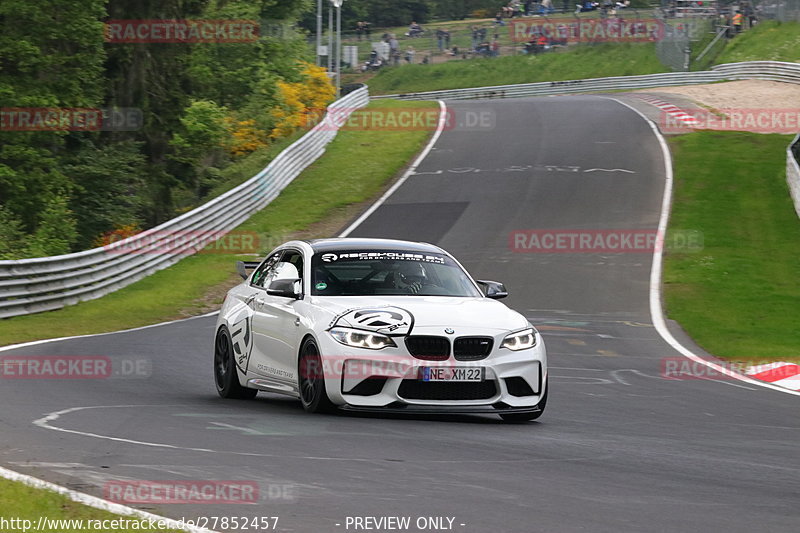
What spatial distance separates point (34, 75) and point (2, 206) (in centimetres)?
382

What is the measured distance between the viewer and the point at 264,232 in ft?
107

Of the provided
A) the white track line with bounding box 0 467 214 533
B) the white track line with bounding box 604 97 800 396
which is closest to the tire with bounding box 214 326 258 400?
the white track line with bounding box 0 467 214 533

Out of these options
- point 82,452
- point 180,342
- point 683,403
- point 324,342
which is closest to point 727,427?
point 683,403

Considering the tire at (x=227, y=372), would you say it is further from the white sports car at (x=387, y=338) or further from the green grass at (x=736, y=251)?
the green grass at (x=736, y=251)

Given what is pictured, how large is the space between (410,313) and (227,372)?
8.67 feet

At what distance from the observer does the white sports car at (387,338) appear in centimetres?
961

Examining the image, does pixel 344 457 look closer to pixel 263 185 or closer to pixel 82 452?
pixel 82 452

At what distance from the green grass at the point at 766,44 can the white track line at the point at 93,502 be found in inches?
2335

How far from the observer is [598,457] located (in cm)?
821

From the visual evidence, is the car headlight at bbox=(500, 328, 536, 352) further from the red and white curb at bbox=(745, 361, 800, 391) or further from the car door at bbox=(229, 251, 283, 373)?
the red and white curb at bbox=(745, 361, 800, 391)

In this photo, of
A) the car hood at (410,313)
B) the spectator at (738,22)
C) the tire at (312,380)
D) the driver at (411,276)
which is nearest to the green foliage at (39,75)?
the driver at (411,276)

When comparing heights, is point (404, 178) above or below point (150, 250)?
above

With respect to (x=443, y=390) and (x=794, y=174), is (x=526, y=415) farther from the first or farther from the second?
(x=794, y=174)

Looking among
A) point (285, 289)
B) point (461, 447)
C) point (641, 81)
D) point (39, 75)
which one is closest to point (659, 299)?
point (285, 289)
